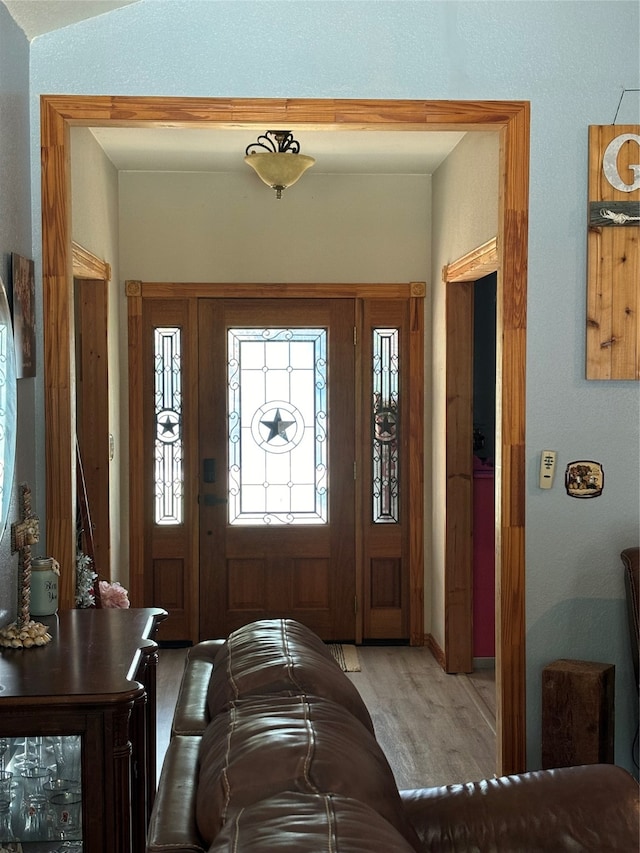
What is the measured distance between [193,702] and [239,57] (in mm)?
2132

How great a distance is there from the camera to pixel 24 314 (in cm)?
305

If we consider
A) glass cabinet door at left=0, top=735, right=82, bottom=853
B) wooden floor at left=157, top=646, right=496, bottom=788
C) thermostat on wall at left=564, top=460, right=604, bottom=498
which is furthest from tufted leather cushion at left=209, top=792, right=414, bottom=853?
wooden floor at left=157, top=646, right=496, bottom=788

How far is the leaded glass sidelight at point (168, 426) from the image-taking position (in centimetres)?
603

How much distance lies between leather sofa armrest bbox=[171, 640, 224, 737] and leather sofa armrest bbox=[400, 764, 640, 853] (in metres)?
0.49

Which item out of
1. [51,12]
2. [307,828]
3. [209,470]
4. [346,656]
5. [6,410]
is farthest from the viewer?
[209,470]

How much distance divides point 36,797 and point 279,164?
3.32 meters

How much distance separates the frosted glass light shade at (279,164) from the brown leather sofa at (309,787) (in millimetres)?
2982

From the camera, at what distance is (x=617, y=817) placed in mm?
2055

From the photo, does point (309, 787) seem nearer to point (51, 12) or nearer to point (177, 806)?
point (177, 806)

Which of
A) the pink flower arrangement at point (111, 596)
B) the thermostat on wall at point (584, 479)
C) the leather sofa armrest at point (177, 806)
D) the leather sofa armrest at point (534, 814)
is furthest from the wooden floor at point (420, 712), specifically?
the leather sofa armrest at point (177, 806)

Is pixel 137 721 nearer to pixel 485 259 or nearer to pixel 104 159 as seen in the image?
pixel 485 259

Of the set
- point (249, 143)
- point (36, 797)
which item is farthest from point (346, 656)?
point (36, 797)

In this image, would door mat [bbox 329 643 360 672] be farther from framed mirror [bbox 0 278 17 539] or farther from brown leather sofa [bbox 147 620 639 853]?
brown leather sofa [bbox 147 620 639 853]

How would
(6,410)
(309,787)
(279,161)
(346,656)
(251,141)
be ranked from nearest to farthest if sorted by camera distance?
(309,787) → (6,410) → (279,161) → (251,141) → (346,656)
